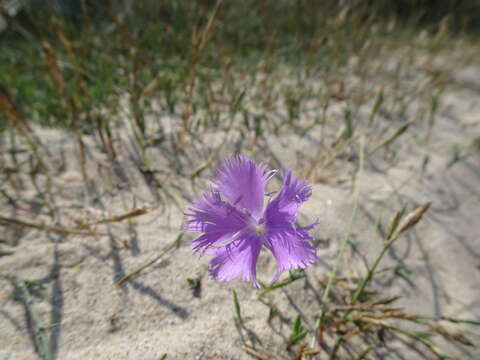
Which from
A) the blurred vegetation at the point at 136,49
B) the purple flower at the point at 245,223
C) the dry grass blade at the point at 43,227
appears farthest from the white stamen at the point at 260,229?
the blurred vegetation at the point at 136,49

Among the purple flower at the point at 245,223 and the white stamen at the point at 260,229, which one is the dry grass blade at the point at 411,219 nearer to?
the purple flower at the point at 245,223

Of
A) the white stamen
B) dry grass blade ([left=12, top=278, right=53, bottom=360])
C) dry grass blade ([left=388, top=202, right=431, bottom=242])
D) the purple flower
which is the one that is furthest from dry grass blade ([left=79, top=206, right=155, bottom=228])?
dry grass blade ([left=388, top=202, right=431, bottom=242])

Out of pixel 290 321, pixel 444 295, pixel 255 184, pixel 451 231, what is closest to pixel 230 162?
pixel 255 184

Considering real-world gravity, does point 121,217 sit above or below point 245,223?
above

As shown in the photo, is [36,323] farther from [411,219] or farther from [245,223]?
[411,219]

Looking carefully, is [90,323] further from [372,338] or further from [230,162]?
[372,338]

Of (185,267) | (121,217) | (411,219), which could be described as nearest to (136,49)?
(121,217)
